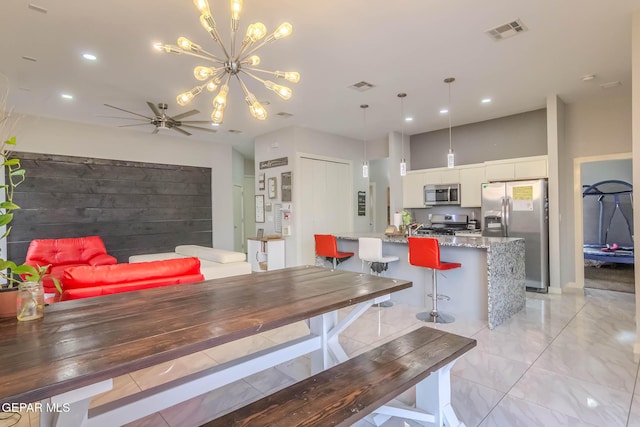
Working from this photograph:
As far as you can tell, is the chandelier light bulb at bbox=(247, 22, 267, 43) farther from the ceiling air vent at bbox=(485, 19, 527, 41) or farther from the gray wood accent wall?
the gray wood accent wall

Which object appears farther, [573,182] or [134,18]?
[573,182]

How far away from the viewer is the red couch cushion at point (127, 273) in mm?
2424

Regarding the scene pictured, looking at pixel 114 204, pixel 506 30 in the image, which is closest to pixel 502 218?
pixel 506 30

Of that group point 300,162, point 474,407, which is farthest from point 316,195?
point 474,407

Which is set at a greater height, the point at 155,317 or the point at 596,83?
the point at 596,83

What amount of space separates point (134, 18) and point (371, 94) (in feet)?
9.98

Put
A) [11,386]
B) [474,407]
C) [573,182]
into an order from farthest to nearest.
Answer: [573,182] < [474,407] < [11,386]

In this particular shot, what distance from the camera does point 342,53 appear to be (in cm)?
356

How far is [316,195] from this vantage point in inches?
263

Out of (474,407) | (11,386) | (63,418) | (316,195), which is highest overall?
(316,195)

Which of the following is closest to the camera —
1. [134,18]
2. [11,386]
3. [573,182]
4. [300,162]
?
[11,386]

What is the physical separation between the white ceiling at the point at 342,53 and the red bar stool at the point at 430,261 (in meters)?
2.08

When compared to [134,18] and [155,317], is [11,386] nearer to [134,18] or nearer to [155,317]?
[155,317]

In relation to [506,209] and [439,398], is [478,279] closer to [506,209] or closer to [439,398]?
[506,209]
